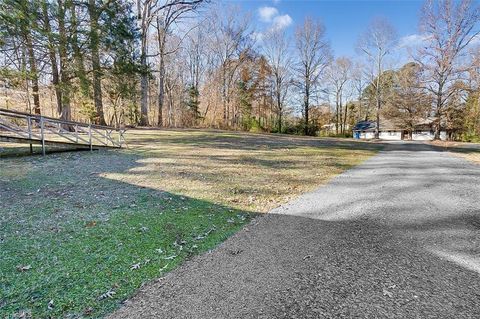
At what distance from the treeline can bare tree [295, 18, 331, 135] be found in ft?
0.40

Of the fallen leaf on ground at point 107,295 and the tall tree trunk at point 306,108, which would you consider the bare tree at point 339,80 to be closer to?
the tall tree trunk at point 306,108

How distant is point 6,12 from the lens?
30.1ft

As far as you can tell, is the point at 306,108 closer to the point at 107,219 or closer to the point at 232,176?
the point at 232,176

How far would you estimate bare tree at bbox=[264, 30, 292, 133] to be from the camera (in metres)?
35.2

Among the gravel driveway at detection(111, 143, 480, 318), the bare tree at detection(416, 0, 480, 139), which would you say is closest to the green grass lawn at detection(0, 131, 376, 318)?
the gravel driveway at detection(111, 143, 480, 318)

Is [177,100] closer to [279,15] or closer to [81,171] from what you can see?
[279,15]

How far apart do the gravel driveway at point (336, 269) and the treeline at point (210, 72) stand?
37.4ft

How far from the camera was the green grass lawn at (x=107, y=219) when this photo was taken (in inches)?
97.3

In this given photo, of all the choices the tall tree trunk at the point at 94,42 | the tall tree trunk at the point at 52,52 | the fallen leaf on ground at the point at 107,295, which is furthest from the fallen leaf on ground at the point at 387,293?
the tall tree trunk at the point at 94,42

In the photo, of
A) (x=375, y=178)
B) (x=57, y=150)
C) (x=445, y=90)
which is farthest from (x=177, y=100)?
(x=375, y=178)

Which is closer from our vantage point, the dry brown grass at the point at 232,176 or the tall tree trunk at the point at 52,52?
the dry brown grass at the point at 232,176

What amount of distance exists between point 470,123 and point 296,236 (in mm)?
37121

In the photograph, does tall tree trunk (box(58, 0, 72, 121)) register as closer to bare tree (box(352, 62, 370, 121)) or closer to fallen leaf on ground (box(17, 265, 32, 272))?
fallen leaf on ground (box(17, 265, 32, 272))

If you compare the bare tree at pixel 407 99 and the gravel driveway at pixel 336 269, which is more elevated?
the bare tree at pixel 407 99
